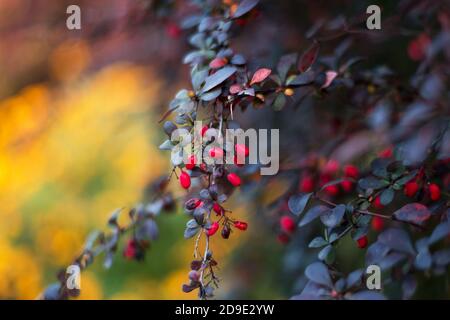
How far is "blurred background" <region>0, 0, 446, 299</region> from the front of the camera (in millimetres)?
1748

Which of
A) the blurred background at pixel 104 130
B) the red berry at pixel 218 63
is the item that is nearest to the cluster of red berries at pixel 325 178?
the blurred background at pixel 104 130

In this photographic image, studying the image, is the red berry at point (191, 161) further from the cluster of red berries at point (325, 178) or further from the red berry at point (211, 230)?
the cluster of red berries at point (325, 178)

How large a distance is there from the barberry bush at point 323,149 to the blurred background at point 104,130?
54mm

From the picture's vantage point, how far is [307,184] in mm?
1421

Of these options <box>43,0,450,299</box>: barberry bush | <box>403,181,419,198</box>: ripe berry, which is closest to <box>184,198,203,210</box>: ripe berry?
<box>43,0,450,299</box>: barberry bush

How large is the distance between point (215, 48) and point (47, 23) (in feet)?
3.13

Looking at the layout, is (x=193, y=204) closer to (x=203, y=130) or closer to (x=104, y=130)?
(x=203, y=130)

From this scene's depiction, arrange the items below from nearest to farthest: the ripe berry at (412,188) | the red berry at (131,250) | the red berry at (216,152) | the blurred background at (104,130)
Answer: the red berry at (216,152)
the ripe berry at (412,188)
the red berry at (131,250)
the blurred background at (104,130)

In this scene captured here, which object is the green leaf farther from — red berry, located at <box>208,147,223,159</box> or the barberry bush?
red berry, located at <box>208,147,223,159</box>

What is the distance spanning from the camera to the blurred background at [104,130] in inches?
68.8

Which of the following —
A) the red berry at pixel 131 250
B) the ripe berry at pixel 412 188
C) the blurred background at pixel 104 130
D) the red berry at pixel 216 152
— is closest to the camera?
the red berry at pixel 216 152
